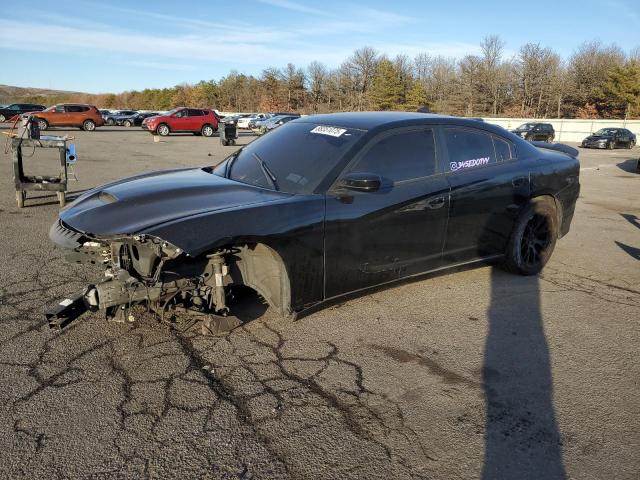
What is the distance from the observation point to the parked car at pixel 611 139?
99.4 ft

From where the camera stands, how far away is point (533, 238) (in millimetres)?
4961

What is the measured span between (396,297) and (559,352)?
1.38 metres

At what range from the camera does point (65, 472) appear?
210 centimetres

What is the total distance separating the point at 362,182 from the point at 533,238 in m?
2.56

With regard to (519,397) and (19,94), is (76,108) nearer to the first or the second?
(519,397)

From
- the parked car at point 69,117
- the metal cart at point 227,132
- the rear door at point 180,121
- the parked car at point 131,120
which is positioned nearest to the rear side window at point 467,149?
the metal cart at point 227,132

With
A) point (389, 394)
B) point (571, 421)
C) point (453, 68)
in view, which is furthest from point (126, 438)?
point (453, 68)

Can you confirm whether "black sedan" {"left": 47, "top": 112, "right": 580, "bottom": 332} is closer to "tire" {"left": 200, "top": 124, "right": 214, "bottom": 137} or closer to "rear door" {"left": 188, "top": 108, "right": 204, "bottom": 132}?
"rear door" {"left": 188, "top": 108, "right": 204, "bottom": 132}

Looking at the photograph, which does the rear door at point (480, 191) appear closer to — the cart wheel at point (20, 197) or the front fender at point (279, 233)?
the front fender at point (279, 233)

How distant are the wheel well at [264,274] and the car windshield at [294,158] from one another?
53 centimetres

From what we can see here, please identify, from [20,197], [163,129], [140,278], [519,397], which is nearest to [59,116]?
[163,129]

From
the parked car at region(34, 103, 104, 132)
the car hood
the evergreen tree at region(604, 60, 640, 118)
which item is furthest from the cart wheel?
the evergreen tree at region(604, 60, 640, 118)

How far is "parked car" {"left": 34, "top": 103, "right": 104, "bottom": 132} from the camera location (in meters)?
30.7

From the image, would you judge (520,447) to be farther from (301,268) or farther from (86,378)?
(86,378)
